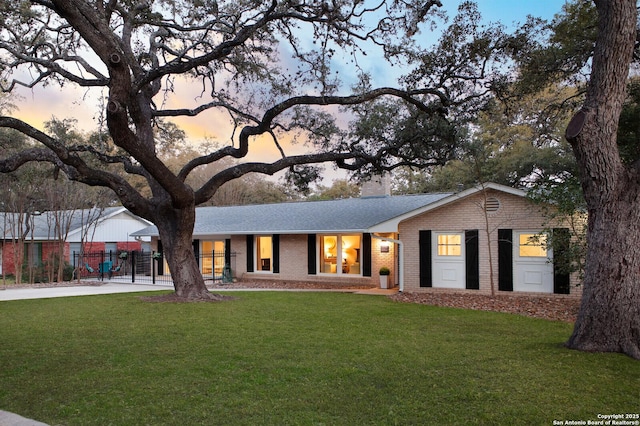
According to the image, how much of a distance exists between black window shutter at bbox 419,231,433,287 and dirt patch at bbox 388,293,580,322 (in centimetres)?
80

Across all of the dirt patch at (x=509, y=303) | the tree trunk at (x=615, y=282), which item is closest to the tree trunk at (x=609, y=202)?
the tree trunk at (x=615, y=282)

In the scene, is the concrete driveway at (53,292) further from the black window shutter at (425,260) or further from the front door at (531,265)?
the front door at (531,265)

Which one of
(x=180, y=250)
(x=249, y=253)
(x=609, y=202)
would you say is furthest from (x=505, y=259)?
(x=249, y=253)

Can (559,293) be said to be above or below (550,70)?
below

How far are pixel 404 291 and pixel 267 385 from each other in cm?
1091

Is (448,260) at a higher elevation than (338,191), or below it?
below

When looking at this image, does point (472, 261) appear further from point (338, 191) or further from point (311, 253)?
point (338, 191)

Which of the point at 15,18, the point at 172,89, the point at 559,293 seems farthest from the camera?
the point at 172,89

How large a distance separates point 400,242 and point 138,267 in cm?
1582

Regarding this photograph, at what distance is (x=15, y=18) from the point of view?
12.6 m

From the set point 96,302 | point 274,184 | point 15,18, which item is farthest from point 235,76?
point 274,184

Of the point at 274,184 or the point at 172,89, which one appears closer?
the point at 172,89

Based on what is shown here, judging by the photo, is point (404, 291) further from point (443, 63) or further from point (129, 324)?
point (129, 324)

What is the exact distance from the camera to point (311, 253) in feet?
62.5
